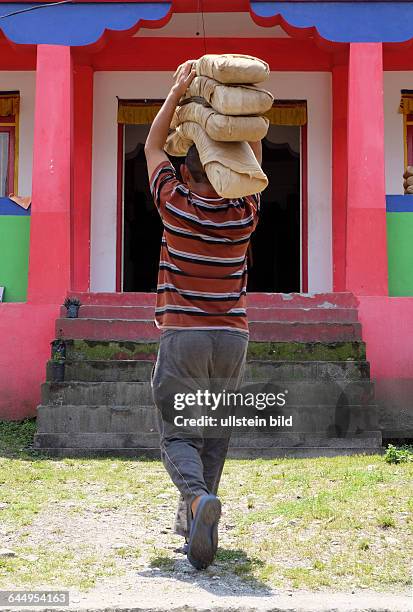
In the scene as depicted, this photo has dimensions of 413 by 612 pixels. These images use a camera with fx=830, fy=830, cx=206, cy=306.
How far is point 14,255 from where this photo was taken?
27.8 ft

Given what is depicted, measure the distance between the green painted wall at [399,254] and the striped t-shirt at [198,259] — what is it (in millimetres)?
4914

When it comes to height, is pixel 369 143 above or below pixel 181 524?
above

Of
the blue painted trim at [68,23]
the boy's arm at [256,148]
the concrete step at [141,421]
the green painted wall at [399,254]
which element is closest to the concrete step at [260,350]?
the concrete step at [141,421]

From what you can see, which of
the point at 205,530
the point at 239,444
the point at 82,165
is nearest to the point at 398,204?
the point at 239,444

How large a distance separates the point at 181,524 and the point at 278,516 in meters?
0.83

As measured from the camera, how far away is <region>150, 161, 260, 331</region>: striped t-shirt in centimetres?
361

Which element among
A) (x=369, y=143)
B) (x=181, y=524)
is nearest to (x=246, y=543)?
(x=181, y=524)

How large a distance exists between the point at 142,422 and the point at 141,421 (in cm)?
1

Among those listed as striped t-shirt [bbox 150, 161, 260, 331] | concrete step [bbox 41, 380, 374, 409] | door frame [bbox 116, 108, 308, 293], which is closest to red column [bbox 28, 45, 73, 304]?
concrete step [bbox 41, 380, 374, 409]

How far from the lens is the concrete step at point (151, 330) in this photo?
7.56 metres

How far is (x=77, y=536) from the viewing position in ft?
13.5

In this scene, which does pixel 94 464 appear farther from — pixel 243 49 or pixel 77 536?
pixel 243 49

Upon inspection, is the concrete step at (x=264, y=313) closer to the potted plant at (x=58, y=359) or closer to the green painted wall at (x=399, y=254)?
the potted plant at (x=58, y=359)

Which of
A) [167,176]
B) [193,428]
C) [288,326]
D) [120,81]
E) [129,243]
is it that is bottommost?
[193,428]
